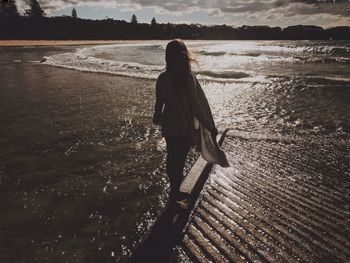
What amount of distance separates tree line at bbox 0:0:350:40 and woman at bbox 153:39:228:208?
51221 mm

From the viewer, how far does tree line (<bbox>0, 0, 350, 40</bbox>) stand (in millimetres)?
86125

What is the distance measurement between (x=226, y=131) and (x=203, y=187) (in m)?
2.88

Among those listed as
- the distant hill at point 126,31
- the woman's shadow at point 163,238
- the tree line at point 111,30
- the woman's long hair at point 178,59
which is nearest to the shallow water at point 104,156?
the woman's shadow at point 163,238

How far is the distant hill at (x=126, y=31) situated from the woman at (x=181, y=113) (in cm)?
8949

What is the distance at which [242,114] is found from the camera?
9.67 metres

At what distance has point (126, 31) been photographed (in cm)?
11544

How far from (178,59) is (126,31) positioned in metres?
119

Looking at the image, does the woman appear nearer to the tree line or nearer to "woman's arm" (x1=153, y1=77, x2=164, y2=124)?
"woman's arm" (x1=153, y1=77, x2=164, y2=124)

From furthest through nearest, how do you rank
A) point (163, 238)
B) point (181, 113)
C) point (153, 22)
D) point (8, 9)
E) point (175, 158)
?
point (153, 22), point (8, 9), point (175, 158), point (181, 113), point (163, 238)

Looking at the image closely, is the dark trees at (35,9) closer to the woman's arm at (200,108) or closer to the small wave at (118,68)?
the small wave at (118,68)

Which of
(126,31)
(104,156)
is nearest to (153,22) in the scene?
(126,31)

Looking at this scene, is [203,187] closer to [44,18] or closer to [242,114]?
[242,114]

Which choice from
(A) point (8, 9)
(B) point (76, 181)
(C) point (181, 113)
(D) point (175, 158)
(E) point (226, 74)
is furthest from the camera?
(A) point (8, 9)

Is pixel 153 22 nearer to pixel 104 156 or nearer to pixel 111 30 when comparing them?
pixel 111 30
